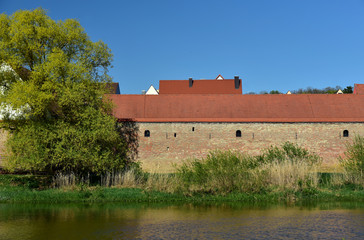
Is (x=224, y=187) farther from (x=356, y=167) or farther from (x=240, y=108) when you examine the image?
(x=240, y=108)

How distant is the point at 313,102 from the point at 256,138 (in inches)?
206

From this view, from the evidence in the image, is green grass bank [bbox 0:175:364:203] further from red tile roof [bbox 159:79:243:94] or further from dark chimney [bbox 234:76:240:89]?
dark chimney [bbox 234:76:240:89]

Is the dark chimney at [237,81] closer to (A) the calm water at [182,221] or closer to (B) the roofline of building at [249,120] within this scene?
(B) the roofline of building at [249,120]

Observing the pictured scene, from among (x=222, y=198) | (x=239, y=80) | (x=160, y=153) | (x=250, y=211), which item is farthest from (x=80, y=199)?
(x=239, y=80)

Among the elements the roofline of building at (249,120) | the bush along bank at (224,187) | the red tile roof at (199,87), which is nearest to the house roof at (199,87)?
the red tile roof at (199,87)

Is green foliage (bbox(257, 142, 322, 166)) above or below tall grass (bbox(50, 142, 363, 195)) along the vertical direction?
above

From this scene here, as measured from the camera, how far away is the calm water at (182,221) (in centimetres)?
1032

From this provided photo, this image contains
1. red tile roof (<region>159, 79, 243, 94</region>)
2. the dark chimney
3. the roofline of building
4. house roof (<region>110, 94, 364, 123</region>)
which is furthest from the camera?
the dark chimney

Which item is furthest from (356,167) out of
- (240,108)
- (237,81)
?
(237,81)

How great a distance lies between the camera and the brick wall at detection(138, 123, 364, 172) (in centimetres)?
2530

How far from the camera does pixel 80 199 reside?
15945 mm

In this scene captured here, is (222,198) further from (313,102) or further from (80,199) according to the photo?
(313,102)

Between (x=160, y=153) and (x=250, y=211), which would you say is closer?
(x=250, y=211)

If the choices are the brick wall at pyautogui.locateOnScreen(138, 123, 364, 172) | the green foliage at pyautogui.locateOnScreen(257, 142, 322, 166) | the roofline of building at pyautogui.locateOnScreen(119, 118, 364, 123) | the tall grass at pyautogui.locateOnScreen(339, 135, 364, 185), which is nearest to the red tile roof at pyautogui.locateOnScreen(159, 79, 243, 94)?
the roofline of building at pyautogui.locateOnScreen(119, 118, 364, 123)
